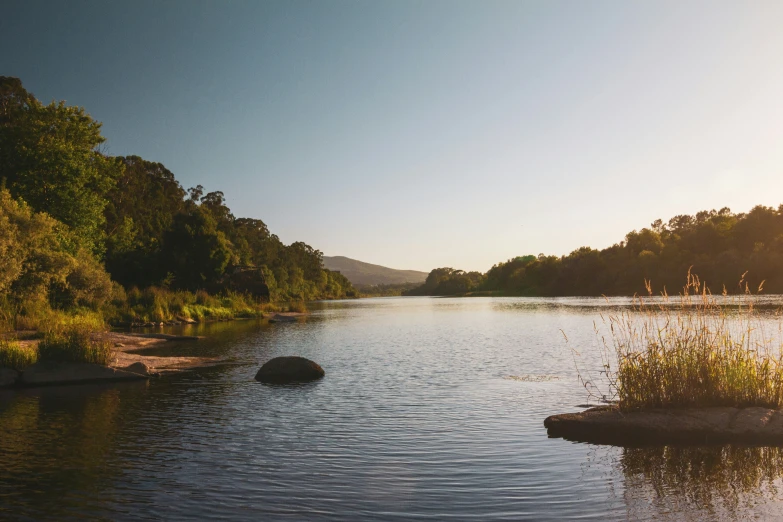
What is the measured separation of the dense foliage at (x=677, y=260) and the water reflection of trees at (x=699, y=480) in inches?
2638

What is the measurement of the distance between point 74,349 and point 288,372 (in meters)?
7.35

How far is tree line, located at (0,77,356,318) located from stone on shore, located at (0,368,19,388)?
966cm

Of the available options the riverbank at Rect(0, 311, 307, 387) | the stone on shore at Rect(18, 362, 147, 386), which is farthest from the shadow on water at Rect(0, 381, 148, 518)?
the riverbank at Rect(0, 311, 307, 387)

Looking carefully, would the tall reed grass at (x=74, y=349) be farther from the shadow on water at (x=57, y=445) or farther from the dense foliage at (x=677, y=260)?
the dense foliage at (x=677, y=260)

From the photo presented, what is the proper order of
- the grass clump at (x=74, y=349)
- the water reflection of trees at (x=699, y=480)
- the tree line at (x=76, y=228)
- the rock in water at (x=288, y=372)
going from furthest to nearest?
the tree line at (x=76, y=228) < the rock in water at (x=288, y=372) < the grass clump at (x=74, y=349) < the water reflection of trees at (x=699, y=480)

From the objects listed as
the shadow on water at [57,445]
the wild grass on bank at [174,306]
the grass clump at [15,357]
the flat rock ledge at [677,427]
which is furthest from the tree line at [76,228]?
the flat rock ledge at [677,427]

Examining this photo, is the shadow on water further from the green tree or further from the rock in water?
the green tree

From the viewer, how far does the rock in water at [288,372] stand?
1813cm

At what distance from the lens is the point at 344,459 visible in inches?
375

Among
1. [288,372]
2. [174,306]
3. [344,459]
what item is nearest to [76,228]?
[174,306]

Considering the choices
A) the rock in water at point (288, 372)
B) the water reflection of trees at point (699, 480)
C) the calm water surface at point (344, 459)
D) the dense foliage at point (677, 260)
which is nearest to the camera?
the water reflection of trees at point (699, 480)

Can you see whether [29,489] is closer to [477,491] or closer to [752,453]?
[477,491]

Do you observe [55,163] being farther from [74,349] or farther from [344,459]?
[344,459]

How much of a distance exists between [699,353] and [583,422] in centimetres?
274
